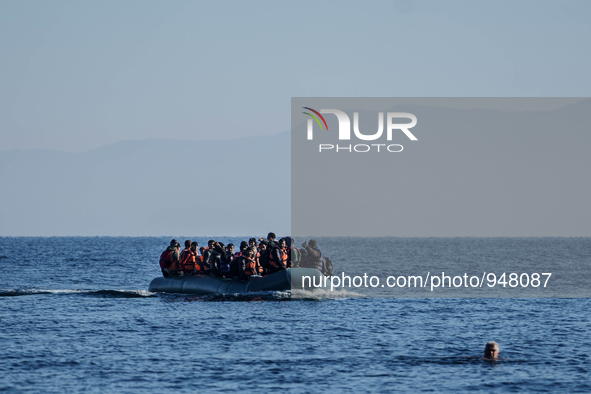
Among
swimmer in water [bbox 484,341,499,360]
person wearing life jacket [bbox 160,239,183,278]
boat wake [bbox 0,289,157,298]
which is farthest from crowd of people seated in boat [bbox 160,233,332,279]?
swimmer in water [bbox 484,341,499,360]

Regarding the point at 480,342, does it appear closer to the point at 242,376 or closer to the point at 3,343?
the point at 242,376

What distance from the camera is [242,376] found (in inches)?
588

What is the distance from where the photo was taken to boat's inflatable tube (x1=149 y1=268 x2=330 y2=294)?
2488 cm

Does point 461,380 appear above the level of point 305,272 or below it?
below

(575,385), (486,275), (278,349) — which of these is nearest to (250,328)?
(278,349)

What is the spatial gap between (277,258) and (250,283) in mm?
1416

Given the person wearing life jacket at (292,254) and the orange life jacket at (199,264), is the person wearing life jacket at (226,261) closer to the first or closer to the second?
the orange life jacket at (199,264)

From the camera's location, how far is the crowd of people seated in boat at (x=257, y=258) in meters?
25.4

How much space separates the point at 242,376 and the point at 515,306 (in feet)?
51.7

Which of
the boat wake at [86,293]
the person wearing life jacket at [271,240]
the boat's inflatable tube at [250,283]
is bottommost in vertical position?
the boat wake at [86,293]

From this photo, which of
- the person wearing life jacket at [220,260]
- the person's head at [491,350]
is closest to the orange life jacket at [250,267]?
the person wearing life jacket at [220,260]

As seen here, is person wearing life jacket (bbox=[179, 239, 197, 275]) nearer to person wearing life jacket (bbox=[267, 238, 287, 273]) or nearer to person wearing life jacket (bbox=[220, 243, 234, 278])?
person wearing life jacket (bbox=[220, 243, 234, 278])

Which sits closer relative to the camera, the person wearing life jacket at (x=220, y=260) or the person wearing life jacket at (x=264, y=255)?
A: the person wearing life jacket at (x=264, y=255)

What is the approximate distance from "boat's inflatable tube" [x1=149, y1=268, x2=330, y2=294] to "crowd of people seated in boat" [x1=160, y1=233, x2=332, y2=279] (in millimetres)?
349
